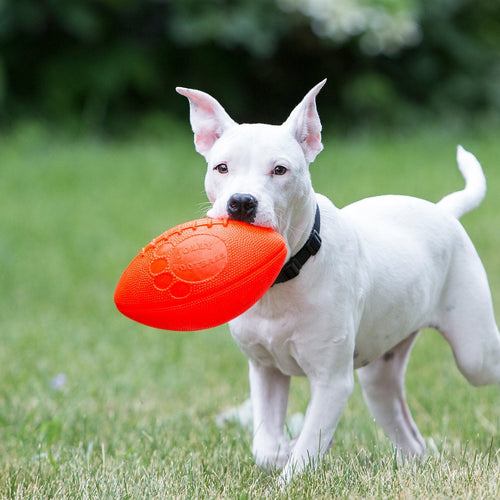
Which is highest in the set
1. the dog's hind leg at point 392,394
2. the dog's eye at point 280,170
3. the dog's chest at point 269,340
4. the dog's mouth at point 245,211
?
the dog's eye at point 280,170

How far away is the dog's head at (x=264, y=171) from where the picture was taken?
10.1ft

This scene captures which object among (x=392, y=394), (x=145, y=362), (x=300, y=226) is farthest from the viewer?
(x=145, y=362)

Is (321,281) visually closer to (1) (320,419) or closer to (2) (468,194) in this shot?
(1) (320,419)

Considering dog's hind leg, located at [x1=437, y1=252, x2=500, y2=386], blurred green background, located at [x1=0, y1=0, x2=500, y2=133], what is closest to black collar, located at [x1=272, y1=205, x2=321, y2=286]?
dog's hind leg, located at [x1=437, y1=252, x2=500, y2=386]

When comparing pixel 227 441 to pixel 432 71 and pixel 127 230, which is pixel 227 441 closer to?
pixel 127 230

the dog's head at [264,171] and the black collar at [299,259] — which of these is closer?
the dog's head at [264,171]

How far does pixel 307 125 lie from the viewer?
3.40 meters

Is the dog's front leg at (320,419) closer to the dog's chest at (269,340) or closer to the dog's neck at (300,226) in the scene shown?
the dog's chest at (269,340)

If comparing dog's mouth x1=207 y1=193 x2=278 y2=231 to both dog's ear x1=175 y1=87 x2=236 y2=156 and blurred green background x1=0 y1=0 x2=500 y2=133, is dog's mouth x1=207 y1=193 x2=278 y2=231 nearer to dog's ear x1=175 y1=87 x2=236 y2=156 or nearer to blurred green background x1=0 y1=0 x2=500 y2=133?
dog's ear x1=175 y1=87 x2=236 y2=156

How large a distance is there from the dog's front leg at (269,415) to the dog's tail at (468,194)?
119cm

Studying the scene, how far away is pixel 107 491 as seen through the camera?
10.6 feet

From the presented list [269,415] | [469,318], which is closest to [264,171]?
[269,415]

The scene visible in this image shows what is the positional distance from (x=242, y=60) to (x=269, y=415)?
11678mm

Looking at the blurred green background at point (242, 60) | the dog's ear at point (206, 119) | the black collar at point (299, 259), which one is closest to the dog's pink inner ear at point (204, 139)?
the dog's ear at point (206, 119)
